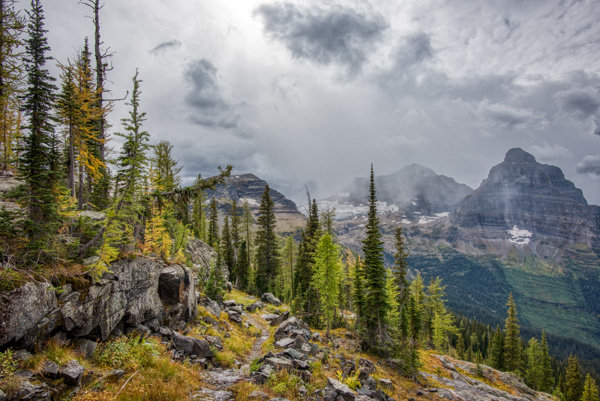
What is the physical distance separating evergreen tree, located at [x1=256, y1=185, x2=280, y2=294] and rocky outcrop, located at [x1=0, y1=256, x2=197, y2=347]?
31.3 meters

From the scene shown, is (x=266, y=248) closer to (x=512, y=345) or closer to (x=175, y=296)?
(x=175, y=296)

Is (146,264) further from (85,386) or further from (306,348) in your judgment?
(306,348)

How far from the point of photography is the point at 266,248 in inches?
2058

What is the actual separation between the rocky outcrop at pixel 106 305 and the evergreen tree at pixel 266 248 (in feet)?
103

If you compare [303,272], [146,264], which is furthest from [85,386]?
[303,272]

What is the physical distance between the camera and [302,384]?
43.5 ft

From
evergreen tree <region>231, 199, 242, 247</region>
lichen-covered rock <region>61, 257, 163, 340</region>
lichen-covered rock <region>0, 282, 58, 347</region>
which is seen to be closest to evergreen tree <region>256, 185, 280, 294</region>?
evergreen tree <region>231, 199, 242, 247</region>

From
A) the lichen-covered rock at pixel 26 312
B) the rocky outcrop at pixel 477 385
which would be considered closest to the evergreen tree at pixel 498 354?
the rocky outcrop at pixel 477 385

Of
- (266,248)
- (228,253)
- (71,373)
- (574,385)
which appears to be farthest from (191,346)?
(574,385)

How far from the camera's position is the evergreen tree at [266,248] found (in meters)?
51.2

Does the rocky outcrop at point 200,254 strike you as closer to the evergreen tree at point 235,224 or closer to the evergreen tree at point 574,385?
the evergreen tree at point 235,224

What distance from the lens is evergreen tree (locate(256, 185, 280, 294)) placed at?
168 feet

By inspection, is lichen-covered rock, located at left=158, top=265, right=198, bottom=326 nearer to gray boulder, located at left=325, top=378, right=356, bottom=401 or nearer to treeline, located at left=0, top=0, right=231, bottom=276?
treeline, located at left=0, top=0, right=231, bottom=276

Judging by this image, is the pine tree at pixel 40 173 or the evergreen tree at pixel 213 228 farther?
the evergreen tree at pixel 213 228
